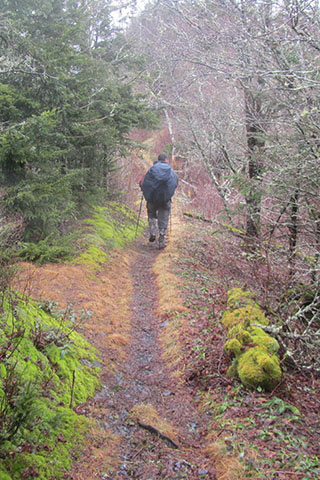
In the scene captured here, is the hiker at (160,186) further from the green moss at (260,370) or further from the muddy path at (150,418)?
the green moss at (260,370)

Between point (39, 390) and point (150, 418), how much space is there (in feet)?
4.34

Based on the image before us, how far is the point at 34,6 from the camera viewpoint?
9414 millimetres

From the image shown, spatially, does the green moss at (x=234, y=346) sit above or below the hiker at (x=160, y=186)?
below

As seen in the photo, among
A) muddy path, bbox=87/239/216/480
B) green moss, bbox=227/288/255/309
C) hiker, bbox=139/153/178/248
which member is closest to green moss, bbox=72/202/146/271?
hiker, bbox=139/153/178/248

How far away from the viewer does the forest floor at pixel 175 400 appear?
119 inches

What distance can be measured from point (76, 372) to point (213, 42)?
Result: 5745mm

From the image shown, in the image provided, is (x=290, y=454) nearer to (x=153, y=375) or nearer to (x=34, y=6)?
(x=153, y=375)

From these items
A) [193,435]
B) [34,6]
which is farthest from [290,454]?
[34,6]

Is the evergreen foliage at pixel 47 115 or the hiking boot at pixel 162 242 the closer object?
the evergreen foliage at pixel 47 115

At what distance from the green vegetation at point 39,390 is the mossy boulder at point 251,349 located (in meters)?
1.74

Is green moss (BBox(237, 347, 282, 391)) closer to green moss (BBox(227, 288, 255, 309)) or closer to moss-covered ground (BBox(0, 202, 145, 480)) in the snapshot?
green moss (BBox(227, 288, 255, 309))

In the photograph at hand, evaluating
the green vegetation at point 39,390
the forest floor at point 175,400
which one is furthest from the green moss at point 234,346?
the green vegetation at point 39,390

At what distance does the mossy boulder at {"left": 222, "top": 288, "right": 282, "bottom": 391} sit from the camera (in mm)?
4016

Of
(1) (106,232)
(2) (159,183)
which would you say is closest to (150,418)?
(1) (106,232)
